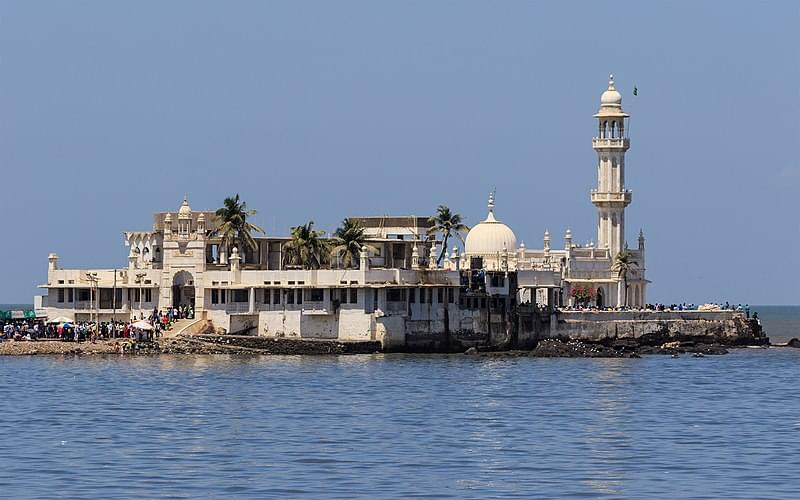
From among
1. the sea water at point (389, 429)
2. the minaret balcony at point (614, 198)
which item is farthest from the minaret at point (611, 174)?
the sea water at point (389, 429)

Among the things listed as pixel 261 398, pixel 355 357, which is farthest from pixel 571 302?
pixel 261 398

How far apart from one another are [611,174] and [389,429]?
63.8 meters

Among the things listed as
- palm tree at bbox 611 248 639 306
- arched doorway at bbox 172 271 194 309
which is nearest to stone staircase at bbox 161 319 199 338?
arched doorway at bbox 172 271 194 309

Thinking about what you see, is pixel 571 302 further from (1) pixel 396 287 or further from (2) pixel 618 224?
(1) pixel 396 287

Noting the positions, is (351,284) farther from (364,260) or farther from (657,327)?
(657,327)

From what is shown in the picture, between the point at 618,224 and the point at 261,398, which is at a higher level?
the point at 618,224

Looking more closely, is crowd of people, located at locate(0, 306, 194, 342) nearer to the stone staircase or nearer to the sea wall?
the stone staircase

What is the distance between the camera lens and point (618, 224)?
122 meters

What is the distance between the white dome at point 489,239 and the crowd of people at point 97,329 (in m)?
18.3

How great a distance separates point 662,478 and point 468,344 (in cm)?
5261

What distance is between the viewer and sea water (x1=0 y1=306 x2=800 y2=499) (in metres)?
48.8

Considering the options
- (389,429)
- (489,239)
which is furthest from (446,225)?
(389,429)

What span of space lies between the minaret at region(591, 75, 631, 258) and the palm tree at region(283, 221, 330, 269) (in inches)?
979

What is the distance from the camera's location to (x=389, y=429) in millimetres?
62156
